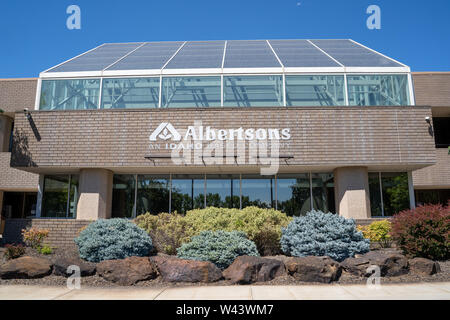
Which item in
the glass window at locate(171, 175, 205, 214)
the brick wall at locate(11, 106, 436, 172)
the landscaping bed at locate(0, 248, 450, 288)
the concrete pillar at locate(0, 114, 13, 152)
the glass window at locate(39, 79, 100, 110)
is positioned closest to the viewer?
the landscaping bed at locate(0, 248, 450, 288)

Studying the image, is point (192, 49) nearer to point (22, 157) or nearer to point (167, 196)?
point (167, 196)

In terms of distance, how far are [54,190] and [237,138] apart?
28.7 ft

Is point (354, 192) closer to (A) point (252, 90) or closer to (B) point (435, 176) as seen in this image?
(A) point (252, 90)

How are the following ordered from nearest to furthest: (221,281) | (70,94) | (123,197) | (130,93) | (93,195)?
(221,281) → (93,195) → (130,93) → (70,94) → (123,197)

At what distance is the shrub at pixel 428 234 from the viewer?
32.3 feet

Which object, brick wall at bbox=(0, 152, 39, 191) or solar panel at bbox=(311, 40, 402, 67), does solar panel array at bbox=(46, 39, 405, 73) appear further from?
brick wall at bbox=(0, 152, 39, 191)

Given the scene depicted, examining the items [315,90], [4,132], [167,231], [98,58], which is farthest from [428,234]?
[4,132]

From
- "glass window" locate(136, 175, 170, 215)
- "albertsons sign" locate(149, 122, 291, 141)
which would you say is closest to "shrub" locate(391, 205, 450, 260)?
"albertsons sign" locate(149, 122, 291, 141)

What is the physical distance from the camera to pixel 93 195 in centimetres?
1491

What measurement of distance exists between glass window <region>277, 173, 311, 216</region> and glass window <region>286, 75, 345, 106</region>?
320cm

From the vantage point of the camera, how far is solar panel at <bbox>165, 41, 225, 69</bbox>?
1616cm

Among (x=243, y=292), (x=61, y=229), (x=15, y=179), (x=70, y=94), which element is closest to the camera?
(x=243, y=292)

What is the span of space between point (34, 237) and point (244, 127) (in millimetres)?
8693
